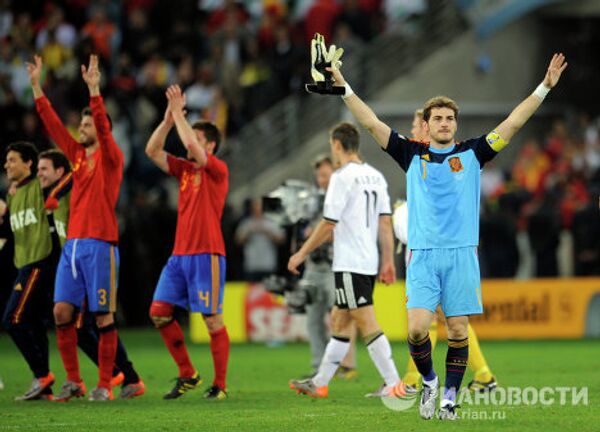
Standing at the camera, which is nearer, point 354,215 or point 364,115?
point 364,115

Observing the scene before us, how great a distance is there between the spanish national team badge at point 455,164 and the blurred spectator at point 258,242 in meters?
12.1

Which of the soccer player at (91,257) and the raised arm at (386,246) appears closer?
the soccer player at (91,257)

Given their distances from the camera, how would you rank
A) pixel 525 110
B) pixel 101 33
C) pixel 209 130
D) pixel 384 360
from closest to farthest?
pixel 525 110 → pixel 384 360 → pixel 209 130 → pixel 101 33

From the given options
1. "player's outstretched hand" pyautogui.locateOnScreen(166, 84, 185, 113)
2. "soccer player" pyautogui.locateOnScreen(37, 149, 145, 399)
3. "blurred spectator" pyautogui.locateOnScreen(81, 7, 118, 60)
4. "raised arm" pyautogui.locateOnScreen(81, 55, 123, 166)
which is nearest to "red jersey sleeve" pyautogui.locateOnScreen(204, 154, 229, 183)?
"player's outstretched hand" pyautogui.locateOnScreen(166, 84, 185, 113)

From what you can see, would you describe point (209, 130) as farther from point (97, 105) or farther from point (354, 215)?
point (354, 215)

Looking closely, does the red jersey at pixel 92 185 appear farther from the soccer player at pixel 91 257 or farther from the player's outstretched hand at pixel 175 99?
the player's outstretched hand at pixel 175 99

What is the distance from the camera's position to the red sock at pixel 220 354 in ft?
41.8

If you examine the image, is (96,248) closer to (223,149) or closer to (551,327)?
(551,327)

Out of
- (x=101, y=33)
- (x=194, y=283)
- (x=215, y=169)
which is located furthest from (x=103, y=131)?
(x=101, y=33)

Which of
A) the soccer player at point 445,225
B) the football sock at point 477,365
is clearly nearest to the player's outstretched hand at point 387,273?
the football sock at point 477,365

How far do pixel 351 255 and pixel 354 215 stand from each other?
0.42 m

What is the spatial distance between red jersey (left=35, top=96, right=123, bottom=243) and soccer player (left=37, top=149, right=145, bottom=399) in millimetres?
375

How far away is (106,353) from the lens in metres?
12.6

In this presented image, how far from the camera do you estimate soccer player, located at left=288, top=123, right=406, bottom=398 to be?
41.4 ft
